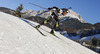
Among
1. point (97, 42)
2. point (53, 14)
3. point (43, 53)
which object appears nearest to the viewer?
point (43, 53)

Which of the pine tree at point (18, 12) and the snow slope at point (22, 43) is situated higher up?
the pine tree at point (18, 12)

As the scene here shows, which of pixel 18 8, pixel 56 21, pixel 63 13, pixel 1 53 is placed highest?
pixel 18 8

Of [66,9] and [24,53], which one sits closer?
[24,53]

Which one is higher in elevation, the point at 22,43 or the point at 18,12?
the point at 18,12

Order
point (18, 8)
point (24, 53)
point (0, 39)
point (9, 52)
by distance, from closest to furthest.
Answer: point (9, 52) < point (24, 53) < point (0, 39) < point (18, 8)

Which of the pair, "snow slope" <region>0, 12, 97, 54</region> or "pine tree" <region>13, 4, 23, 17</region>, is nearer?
"snow slope" <region>0, 12, 97, 54</region>

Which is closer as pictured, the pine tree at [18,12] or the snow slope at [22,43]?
the snow slope at [22,43]

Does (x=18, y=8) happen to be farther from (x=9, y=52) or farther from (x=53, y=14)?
(x=9, y=52)

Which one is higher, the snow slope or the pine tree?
the pine tree

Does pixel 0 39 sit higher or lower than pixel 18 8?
lower

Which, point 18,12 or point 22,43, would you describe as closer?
point 22,43

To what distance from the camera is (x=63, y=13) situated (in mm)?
11320

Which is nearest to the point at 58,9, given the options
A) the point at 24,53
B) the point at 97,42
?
the point at 24,53

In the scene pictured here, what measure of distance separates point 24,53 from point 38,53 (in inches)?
28.9
